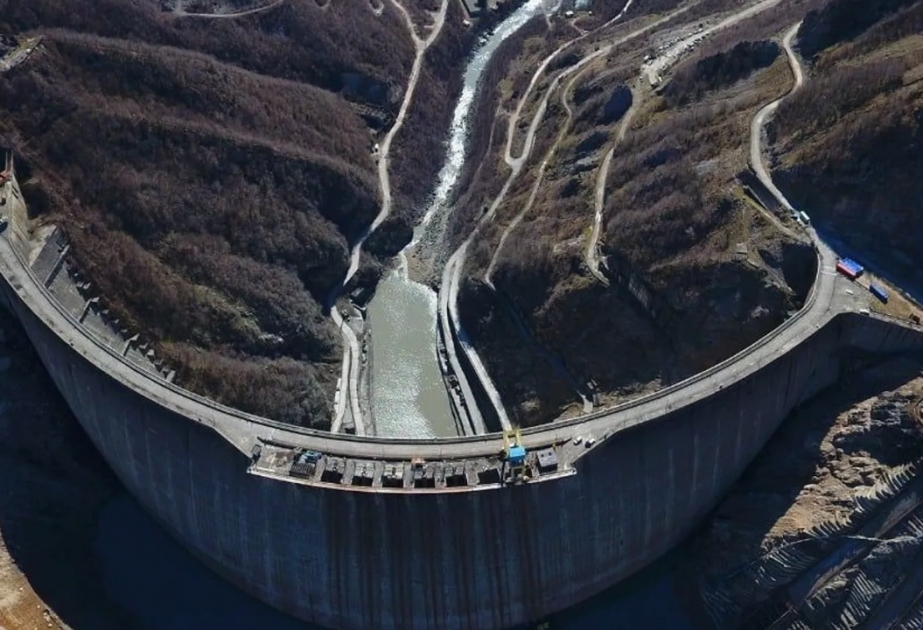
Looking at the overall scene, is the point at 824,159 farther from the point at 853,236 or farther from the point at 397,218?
the point at 397,218

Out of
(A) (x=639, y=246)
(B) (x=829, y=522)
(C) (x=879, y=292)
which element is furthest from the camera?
(A) (x=639, y=246)

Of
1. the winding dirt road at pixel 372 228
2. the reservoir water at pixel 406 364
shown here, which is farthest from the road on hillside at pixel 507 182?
the winding dirt road at pixel 372 228

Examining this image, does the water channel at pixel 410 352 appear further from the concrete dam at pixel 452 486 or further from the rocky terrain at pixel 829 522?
the rocky terrain at pixel 829 522

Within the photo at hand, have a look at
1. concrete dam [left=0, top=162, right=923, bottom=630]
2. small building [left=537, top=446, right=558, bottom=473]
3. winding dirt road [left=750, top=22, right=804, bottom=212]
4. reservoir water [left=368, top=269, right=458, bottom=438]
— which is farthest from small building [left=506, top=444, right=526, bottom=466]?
winding dirt road [left=750, top=22, right=804, bottom=212]

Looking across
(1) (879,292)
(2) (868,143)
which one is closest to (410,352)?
Result: (1) (879,292)

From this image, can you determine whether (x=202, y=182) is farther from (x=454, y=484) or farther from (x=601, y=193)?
(x=454, y=484)
